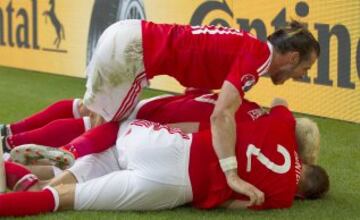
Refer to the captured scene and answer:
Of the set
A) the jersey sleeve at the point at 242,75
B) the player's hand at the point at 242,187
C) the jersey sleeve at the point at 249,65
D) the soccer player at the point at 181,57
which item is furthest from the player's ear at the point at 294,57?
the player's hand at the point at 242,187

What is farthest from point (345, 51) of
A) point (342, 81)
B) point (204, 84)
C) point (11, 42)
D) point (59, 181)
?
point (11, 42)

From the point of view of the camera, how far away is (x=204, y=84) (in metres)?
3.45

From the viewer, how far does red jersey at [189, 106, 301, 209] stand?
10.3ft

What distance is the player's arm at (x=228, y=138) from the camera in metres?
3.06

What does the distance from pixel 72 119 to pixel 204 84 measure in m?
0.78

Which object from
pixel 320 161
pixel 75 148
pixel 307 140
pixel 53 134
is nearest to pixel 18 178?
pixel 75 148

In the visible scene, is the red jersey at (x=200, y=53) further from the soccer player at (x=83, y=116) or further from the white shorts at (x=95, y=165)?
the white shorts at (x=95, y=165)

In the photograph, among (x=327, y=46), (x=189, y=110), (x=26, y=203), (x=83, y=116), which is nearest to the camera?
(x=26, y=203)

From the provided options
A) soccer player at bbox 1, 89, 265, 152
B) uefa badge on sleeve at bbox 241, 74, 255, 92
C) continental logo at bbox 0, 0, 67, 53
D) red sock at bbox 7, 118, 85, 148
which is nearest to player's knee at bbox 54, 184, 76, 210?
soccer player at bbox 1, 89, 265, 152

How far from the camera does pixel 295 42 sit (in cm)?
335

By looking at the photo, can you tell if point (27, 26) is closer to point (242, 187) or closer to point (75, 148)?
point (75, 148)

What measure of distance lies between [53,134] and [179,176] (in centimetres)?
90

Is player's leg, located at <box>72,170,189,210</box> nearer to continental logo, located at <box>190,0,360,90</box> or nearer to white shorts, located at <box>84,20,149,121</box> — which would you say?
white shorts, located at <box>84,20,149,121</box>

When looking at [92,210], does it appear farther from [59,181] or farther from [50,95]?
[50,95]
